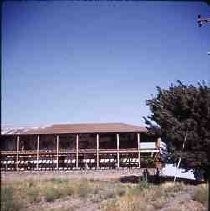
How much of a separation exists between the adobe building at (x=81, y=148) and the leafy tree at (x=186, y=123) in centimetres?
800

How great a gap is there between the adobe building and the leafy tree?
800 cm

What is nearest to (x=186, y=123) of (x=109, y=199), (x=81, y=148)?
(x=109, y=199)

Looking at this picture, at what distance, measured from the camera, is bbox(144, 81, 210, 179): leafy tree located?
27.3m

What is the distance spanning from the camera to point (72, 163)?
40375 millimetres

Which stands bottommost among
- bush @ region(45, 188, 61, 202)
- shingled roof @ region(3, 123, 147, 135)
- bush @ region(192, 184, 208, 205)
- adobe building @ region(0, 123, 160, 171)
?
bush @ region(45, 188, 61, 202)

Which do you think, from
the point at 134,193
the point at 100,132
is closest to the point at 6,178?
the point at 100,132

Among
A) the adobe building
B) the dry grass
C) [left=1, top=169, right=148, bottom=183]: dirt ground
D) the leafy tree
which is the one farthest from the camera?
the adobe building

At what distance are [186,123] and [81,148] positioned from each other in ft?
51.2

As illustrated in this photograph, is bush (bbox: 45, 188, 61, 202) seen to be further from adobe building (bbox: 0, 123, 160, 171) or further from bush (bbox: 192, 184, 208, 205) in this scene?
adobe building (bbox: 0, 123, 160, 171)

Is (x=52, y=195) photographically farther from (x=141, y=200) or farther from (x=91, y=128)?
(x=91, y=128)

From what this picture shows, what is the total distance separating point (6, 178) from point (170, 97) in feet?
53.9

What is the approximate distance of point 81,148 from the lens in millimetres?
41406

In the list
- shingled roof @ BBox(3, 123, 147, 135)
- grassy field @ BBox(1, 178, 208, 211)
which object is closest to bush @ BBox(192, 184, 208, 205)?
grassy field @ BBox(1, 178, 208, 211)

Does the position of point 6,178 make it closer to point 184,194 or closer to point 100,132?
point 100,132
